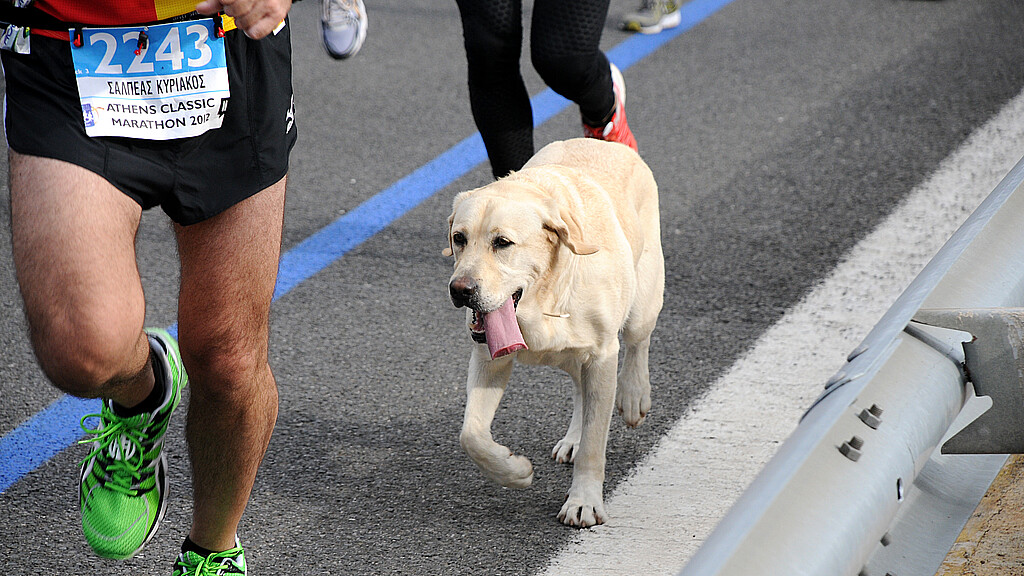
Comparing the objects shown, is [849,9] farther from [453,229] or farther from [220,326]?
[220,326]

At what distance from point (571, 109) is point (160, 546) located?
12.0 feet

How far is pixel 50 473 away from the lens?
3.02 metres

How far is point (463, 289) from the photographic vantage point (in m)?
2.54

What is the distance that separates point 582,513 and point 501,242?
2.29 feet

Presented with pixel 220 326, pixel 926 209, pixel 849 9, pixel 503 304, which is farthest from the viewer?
pixel 849 9

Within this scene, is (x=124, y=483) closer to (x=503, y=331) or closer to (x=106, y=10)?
(x=503, y=331)

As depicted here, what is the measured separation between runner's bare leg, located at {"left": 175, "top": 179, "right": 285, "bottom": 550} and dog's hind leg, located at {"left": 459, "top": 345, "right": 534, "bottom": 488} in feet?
1.65

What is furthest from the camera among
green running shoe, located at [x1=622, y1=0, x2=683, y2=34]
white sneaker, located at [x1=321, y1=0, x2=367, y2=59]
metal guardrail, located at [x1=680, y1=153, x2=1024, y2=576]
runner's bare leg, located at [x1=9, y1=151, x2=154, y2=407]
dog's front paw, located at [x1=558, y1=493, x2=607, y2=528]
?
green running shoe, located at [x1=622, y1=0, x2=683, y2=34]

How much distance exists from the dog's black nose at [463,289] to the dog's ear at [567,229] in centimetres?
23

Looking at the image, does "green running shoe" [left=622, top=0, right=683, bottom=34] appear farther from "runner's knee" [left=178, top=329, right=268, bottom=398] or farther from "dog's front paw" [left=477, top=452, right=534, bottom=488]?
"runner's knee" [left=178, top=329, right=268, bottom=398]

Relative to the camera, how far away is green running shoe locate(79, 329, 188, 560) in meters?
2.36

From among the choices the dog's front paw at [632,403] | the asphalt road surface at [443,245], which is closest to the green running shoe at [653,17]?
the asphalt road surface at [443,245]

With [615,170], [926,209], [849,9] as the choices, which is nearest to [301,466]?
[615,170]

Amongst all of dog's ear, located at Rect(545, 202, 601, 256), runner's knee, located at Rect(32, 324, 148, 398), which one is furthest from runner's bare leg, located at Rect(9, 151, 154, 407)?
dog's ear, located at Rect(545, 202, 601, 256)
